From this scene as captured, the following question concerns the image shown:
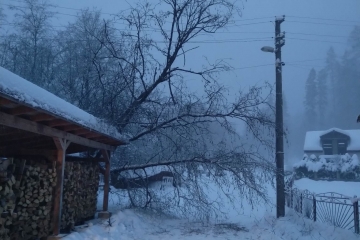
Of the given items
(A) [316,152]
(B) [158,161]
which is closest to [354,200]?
(B) [158,161]

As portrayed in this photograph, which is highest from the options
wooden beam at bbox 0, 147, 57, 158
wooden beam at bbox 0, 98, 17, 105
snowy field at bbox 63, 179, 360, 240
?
wooden beam at bbox 0, 98, 17, 105

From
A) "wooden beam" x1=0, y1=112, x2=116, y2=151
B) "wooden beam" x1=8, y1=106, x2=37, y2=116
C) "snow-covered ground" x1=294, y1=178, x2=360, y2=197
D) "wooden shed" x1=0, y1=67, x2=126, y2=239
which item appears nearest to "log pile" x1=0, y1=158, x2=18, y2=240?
"wooden shed" x1=0, y1=67, x2=126, y2=239

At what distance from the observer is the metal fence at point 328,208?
10.0 meters

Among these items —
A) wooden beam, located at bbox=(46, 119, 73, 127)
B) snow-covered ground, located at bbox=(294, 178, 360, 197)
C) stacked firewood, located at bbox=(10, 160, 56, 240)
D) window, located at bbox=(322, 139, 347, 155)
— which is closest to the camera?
wooden beam, located at bbox=(46, 119, 73, 127)

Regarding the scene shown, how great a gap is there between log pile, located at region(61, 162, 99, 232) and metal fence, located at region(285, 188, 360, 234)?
6.31 meters

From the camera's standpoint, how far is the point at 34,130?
648 cm

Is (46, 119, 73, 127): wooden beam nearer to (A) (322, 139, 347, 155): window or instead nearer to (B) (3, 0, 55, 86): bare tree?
(B) (3, 0, 55, 86): bare tree

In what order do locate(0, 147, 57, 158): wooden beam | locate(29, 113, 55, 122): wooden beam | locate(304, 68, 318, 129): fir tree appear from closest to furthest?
locate(29, 113, 55, 122): wooden beam
locate(0, 147, 57, 158): wooden beam
locate(304, 68, 318, 129): fir tree

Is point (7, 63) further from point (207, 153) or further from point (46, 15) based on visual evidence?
point (207, 153)

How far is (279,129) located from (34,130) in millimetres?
7515

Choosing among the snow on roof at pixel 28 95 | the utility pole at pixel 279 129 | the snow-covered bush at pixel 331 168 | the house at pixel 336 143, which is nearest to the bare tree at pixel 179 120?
the utility pole at pixel 279 129

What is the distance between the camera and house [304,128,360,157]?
129 ft

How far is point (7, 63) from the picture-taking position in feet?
70.7

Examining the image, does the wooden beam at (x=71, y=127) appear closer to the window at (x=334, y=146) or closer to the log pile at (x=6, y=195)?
the log pile at (x=6, y=195)
